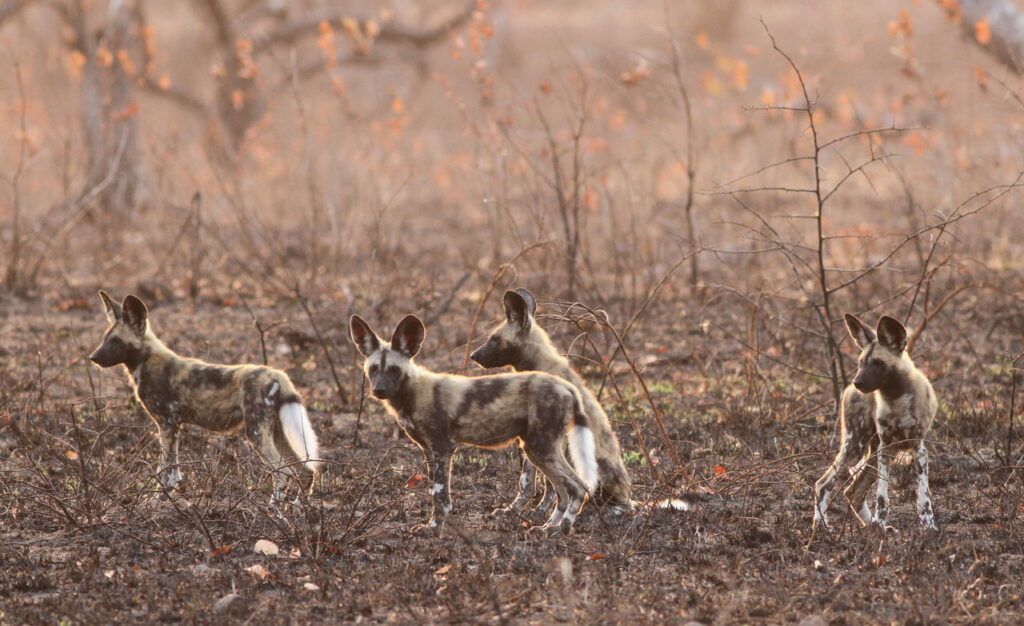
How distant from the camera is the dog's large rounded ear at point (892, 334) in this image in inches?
215

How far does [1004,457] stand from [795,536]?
1.90m

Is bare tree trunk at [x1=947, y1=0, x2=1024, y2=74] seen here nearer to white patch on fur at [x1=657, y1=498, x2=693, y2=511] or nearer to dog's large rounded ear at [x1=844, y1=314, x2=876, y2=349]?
dog's large rounded ear at [x1=844, y1=314, x2=876, y2=349]

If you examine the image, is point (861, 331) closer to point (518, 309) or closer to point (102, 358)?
point (518, 309)

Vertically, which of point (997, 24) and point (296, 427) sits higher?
point (997, 24)

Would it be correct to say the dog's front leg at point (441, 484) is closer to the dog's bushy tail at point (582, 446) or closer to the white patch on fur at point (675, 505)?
the dog's bushy tail at point (582, 446)

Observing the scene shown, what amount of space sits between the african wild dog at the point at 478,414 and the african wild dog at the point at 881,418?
109 centimetres

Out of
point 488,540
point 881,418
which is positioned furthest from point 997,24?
point 488,540

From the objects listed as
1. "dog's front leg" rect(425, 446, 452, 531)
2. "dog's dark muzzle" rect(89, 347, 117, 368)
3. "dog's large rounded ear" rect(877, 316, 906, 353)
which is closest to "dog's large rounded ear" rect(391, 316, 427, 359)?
"dog's front leg" rect(425, 446, 452, 531)

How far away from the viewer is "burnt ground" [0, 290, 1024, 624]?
480 centimetres

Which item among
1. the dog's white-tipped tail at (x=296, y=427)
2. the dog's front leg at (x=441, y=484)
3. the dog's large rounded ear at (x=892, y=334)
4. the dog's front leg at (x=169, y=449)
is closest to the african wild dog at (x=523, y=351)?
the dog's front leg at (x=441, y=484)

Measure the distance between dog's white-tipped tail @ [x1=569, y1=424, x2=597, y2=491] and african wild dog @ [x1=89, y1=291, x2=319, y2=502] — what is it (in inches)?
49.7

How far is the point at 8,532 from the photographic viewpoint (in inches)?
225

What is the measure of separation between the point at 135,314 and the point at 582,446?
240 cm

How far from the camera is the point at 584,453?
5566 millimetres
